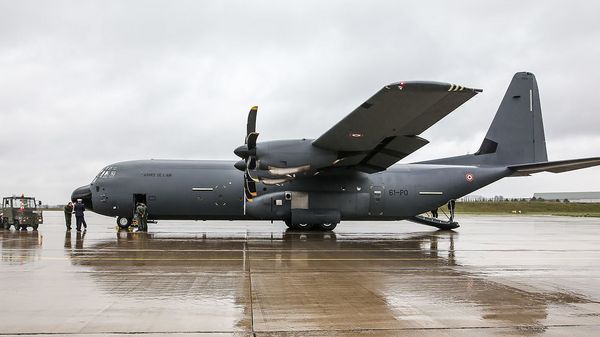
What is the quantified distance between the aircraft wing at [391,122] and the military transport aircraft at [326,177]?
10 centimetres

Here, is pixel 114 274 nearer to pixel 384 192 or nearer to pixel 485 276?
pixel 485 276

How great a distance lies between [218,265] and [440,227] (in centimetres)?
1648

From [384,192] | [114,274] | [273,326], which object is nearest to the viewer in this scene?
[273,326]

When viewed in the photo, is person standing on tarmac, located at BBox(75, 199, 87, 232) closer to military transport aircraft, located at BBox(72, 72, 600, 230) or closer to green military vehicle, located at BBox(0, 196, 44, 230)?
military transport aircraft, located at BBox(72, 72, 600, 230)

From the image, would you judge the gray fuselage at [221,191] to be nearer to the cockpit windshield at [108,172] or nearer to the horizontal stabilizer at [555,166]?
the cockpit windshield at [108,172]

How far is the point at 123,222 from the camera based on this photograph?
2167 centimetres

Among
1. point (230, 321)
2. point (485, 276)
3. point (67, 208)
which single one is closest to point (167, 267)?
point (230, 321)

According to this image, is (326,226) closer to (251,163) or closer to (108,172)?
(251,163)

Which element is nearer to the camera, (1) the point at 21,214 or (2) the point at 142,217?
(2) the point at 142,217

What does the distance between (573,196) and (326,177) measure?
471ft

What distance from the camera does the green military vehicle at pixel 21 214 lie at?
2244 cm

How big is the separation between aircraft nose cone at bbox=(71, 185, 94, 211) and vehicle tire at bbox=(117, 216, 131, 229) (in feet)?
4.21

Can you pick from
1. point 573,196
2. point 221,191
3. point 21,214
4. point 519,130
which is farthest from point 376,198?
point 573,196

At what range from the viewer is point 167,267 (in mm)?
10211
